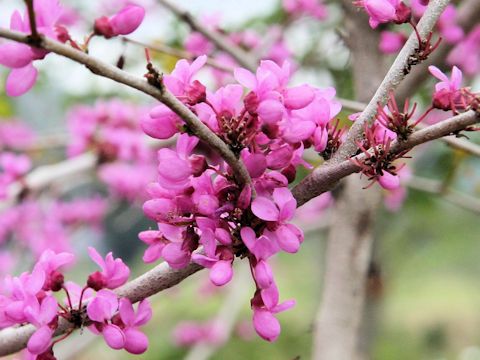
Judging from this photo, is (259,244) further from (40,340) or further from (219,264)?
(40,340)

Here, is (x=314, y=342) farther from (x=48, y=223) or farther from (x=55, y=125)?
(x=55, y=125)

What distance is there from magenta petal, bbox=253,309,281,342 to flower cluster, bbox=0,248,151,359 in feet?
0.51

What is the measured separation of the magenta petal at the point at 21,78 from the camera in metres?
0.73

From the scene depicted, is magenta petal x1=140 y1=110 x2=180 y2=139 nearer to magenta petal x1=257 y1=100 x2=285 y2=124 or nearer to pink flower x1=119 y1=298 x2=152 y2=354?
magenta petal x1=257 y1=100 x2=285 y2=124

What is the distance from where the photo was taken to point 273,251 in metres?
0.77

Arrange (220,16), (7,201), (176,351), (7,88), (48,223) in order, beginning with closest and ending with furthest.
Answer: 1. (7,88)
2. (7,201)
3. (220,16)
4. (48,223)
5. (176,351)

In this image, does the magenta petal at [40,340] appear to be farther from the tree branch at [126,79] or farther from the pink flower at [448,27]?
the pink flower at [448,27]

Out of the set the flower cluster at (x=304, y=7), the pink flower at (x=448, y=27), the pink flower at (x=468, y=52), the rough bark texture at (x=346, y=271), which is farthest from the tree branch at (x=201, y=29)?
the flower cluster at (x=304, y=7)

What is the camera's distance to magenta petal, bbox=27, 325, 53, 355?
78 cm

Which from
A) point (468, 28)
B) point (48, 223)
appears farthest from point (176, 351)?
point (468, 28)

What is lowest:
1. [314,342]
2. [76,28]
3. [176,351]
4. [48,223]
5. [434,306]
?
[434,306]

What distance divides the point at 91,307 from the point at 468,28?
1.35 m

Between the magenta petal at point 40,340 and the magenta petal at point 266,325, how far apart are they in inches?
10.8

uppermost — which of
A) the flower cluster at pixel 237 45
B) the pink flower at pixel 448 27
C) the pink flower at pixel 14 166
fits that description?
the pink flower at pixel 448 27
